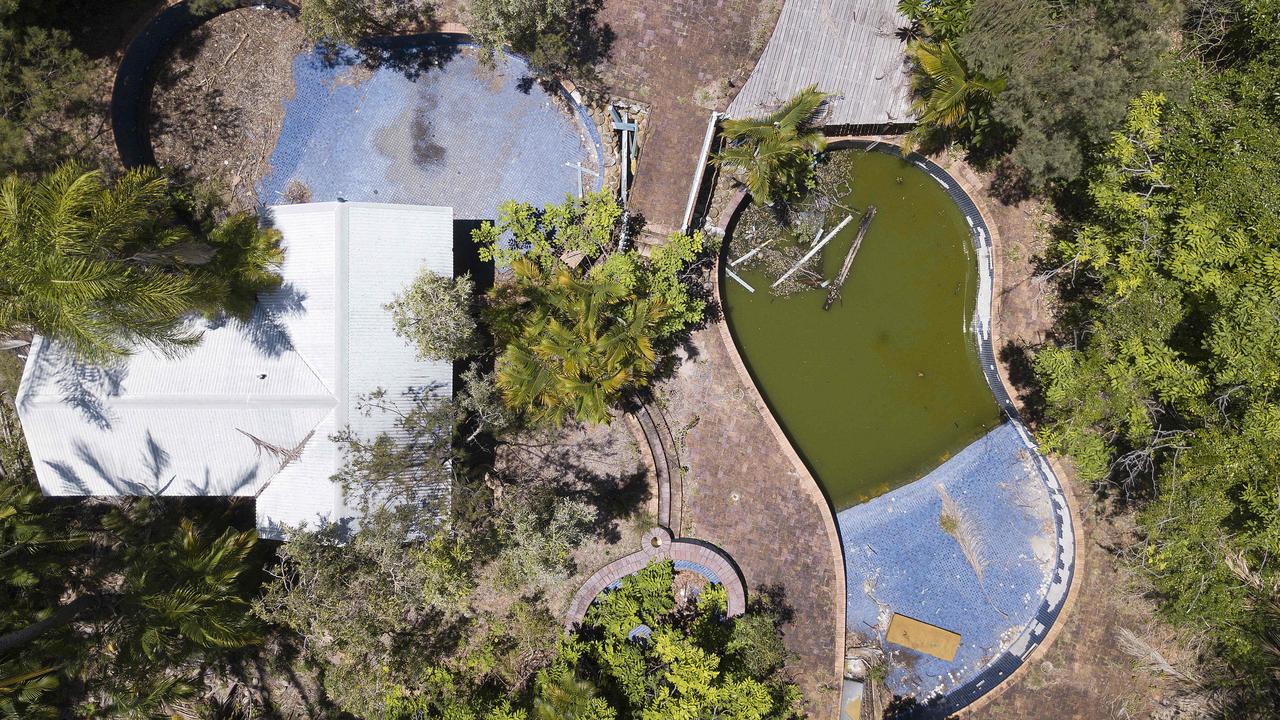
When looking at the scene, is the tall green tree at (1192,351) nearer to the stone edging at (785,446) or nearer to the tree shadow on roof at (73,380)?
the stone edging at (785,446)

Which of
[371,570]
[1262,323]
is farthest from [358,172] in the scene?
[1262,323]

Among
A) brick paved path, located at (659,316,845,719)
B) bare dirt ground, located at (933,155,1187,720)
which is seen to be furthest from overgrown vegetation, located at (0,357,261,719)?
bare dirt ground, located at (933,155,1187,720)

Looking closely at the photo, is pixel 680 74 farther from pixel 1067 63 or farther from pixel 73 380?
pixel 73 380

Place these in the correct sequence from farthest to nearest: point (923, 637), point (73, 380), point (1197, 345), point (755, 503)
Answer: point (923, 637), point (755, 503), point (1197, 345), point (73, 380)

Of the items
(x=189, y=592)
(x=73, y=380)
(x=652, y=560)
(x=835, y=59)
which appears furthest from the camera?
(x=652, y=560)

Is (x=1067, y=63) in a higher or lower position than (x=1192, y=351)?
higher

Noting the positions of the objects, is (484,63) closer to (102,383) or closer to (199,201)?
(199,201)

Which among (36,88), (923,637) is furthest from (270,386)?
(923,637)
